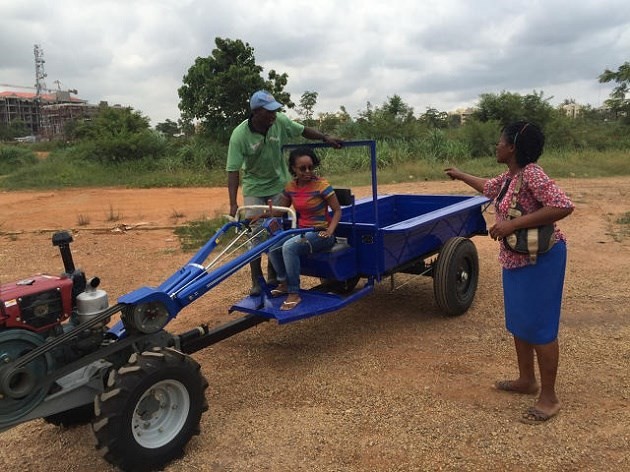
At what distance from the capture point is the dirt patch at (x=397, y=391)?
116 inches

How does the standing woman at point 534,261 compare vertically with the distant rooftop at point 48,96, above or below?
below

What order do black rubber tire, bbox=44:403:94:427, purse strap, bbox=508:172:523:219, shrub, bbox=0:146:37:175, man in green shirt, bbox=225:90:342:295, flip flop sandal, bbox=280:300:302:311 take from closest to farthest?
purse strap, bbox=508:172:523:219 → black rubber tire, bbox=44:403:94:427 → flip flop sandal, bbox=280:300:302:311 → man in green shirt, bbox=225:90:342:295 → shrub, bbox=0:146:37:175

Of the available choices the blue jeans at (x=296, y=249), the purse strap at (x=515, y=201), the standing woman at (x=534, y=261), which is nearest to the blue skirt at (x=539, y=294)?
the standing woman at (x=534, y=261)

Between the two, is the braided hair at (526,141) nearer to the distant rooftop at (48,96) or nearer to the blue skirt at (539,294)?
the blue skirt at (539,294)

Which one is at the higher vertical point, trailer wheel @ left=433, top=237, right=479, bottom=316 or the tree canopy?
the tree canopy

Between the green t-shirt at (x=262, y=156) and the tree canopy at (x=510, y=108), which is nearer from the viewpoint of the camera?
the green t-shirt at (x=262, y=156)

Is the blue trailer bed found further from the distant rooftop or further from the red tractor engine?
the distant rooftop

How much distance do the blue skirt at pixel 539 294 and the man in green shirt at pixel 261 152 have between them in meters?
1.93

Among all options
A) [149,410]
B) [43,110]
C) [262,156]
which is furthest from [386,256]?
[43,110]

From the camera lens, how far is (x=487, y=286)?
5.87m

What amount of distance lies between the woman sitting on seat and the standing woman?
1357 millimetres

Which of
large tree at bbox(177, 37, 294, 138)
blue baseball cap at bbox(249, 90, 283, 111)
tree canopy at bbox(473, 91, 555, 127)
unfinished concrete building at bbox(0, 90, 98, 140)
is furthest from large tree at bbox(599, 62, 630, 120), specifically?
unfinished concrete building at bbox(0, 90, 98, 140)

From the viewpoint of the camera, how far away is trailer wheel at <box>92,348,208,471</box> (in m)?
2.68

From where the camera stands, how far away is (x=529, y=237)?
301 cm
